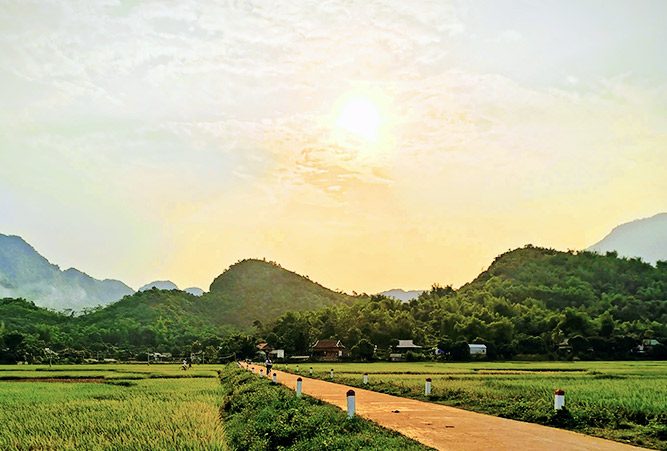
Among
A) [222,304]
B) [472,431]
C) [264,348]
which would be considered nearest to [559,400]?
[472,431]

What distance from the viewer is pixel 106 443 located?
1181 cm

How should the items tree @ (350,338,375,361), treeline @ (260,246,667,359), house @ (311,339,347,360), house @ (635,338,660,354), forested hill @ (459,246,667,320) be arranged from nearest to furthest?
1. house @ (635,338,660,354)
2. treeline @ (260,246,667,359)
3. tree @ (350,338,375,361)
4. house @ (311,339,347,360)
5. forested hill @ (459,246,667,320)

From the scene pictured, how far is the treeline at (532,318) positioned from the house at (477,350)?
87 cm

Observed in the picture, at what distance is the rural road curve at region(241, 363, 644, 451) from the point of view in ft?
33.3

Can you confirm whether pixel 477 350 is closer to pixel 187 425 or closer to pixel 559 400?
pixel 559 400

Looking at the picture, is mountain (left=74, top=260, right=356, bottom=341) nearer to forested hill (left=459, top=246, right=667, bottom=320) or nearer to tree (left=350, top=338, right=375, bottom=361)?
tree (left=350, top=338, right=375, bottom=361)

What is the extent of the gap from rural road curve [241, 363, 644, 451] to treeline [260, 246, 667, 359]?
50.5 metres

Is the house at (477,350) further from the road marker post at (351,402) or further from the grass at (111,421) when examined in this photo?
the road marker post at (351,402)

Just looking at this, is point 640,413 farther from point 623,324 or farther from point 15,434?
point 623,324

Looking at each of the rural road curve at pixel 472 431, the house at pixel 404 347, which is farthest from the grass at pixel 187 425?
the house at pixel 404 347

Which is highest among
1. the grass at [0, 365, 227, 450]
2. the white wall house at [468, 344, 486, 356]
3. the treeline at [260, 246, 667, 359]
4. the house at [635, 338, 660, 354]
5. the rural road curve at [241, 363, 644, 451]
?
the treeline at [260, 246, 667, 359]

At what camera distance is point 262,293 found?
160625 millimetres

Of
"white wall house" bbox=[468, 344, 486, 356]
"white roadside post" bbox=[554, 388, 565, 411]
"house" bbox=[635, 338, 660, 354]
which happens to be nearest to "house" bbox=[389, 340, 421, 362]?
"white wall house" bbox=[468, 344, 486, 356]

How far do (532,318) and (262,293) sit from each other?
301 ft
